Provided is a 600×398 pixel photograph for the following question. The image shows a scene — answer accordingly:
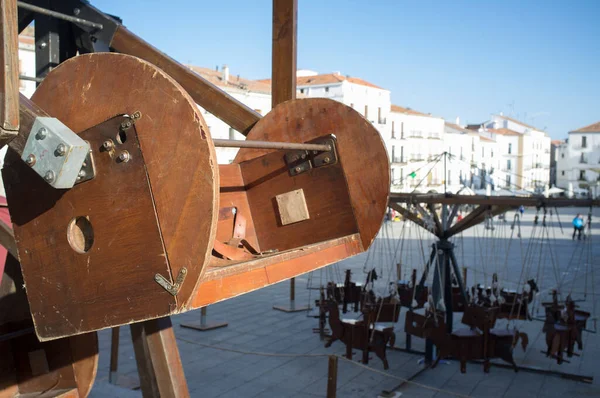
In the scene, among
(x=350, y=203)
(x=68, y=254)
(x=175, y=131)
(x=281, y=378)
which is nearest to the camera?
(x=175, y=131)

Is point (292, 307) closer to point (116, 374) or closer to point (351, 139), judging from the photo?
point (116, 374)

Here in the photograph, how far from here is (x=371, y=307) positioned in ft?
30.6

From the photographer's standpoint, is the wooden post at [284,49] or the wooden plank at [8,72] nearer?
the wooden plank at [8,72]

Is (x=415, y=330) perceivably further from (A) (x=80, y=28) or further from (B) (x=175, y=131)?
(B) (x=175, y=131)

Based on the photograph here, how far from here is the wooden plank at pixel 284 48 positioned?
9.63 feet

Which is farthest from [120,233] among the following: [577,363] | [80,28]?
[577,363]

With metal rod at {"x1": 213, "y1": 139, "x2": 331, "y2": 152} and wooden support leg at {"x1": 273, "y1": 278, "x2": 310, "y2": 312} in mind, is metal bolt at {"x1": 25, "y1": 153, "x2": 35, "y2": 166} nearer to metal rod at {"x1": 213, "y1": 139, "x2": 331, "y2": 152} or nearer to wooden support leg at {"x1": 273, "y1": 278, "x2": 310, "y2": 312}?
metal rod at {"x1": 213, "y1": 139, "x2": 331, "y2": 152}

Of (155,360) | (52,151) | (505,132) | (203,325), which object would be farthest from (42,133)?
(505,132)

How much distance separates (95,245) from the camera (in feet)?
5.71

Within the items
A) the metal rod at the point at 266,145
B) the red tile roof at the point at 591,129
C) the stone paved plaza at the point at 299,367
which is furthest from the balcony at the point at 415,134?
the metal rod at the point at 266,145

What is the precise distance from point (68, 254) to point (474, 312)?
27.4 feet

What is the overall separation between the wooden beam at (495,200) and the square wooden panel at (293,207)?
6531 millimetres

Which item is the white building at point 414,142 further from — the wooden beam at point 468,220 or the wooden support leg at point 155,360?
the wooden support leg at point 155,360

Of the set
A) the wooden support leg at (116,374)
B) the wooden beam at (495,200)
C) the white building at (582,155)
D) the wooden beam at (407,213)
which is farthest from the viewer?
the white building at (582,155)
